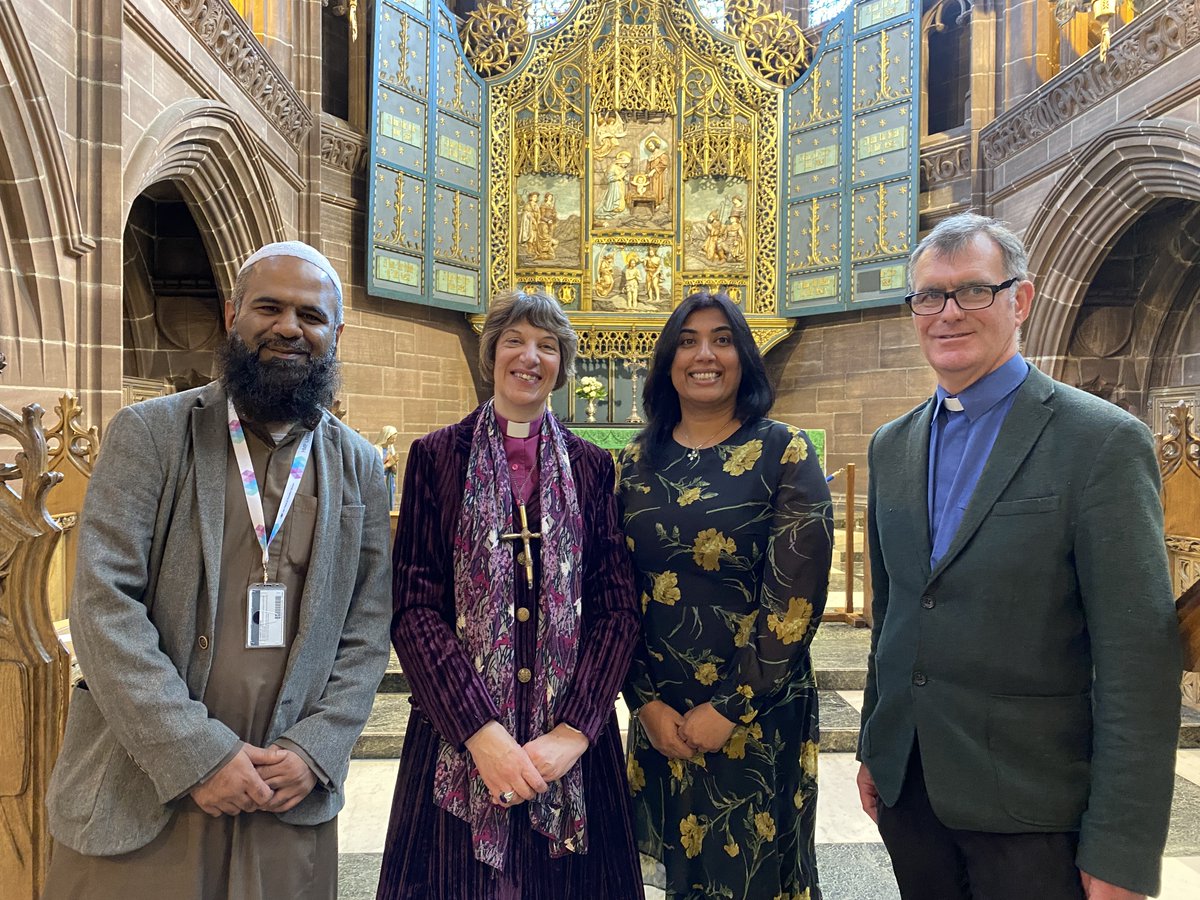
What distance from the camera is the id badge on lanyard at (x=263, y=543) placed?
1.34 meters

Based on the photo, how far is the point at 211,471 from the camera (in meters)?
1.37

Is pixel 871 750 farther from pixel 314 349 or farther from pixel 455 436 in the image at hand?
pixel 314 349

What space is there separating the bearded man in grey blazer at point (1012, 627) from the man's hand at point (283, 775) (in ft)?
3.19

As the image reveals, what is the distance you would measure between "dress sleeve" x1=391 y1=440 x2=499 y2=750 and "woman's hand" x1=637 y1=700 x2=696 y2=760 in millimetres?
340

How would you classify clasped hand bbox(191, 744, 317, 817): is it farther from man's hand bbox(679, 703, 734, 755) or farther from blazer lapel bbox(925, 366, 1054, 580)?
blazer lapel bbox(925, 366, 1054, 580)

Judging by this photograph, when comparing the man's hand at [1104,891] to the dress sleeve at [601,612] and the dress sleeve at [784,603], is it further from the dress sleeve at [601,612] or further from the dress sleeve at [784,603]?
the dress sleeve at [601,612]

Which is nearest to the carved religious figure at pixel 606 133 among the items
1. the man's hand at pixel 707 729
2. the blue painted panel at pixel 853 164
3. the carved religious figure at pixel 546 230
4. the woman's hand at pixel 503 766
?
the carved religious figure at pixel 546 230

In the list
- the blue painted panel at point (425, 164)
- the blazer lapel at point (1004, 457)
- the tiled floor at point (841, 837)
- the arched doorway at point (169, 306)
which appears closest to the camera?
the blazer lapel at point (1004, 457)

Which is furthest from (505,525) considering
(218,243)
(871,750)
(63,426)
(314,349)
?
(218,243)

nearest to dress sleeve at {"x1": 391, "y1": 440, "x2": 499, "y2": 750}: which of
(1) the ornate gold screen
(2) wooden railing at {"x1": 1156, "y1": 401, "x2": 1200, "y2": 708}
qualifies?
(2) wooden railing at {"x1": 1156, "y1": 401, "x2": 1200, "y2": 708}

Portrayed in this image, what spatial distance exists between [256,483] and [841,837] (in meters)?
2.29

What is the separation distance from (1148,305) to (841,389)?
2848 millimetres

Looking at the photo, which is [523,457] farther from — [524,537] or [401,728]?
[401,728]

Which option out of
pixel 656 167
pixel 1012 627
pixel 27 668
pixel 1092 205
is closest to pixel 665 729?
pixel 1012 627
